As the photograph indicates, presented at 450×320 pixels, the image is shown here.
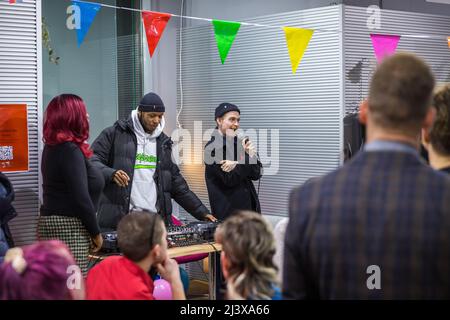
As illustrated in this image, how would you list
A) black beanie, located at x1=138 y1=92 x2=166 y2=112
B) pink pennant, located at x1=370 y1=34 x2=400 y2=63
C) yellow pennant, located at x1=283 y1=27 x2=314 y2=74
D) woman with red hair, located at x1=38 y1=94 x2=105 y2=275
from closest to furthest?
woman with red hair, located at x1=38 y1=94 x2=105 y2=275, black beanie, located at x1=138 y1=92 x2=166 y2=112, yellow pennant, located at x1=283 y1=27 x2=314 y2=74, pink pennant, located at x1=370 y1=34 x2=400 y2=63

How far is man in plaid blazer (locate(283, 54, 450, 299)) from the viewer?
158 cm

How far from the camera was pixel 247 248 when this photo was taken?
2.33 metres

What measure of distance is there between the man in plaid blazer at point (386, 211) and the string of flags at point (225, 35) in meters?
3.32

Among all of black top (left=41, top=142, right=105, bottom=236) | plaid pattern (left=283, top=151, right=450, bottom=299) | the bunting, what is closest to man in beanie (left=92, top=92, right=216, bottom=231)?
the bunting

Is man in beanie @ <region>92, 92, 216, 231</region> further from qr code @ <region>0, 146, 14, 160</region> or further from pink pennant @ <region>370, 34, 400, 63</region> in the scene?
pink pennant @ <region>370, 34, 400, 63</region>

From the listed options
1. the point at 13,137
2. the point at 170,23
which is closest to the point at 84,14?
the point at 13,137

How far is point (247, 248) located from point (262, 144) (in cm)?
373

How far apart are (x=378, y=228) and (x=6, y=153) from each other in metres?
3.16

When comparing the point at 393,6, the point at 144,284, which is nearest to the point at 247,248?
the point at 144,284

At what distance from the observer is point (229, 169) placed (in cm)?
492

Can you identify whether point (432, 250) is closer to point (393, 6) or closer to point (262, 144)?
point (262, 144)

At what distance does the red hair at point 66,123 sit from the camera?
3.83 m

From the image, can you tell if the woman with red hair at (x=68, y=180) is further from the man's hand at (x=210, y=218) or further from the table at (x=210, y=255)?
the man's hand at (x=210, y=218)

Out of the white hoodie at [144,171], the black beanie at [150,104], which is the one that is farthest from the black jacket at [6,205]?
the black beanie at [150,104]
